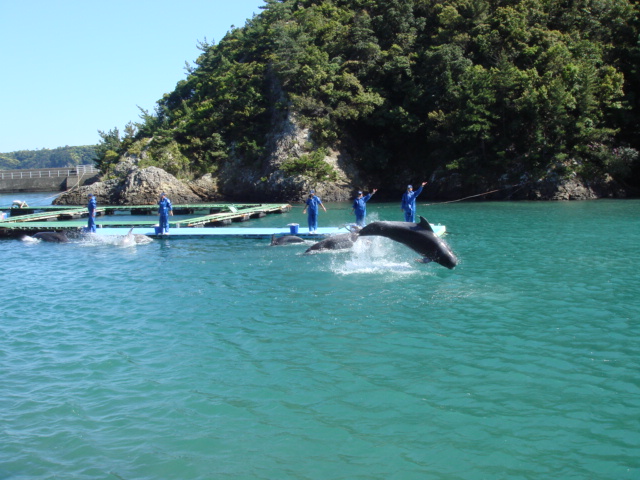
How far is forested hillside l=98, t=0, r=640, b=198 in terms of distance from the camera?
3960 centimetres

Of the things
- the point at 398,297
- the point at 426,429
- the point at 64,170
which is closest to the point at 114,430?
the point at 426,429

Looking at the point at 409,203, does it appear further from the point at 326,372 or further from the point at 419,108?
the point at 419,108

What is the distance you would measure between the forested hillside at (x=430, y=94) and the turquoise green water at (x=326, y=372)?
25620mm

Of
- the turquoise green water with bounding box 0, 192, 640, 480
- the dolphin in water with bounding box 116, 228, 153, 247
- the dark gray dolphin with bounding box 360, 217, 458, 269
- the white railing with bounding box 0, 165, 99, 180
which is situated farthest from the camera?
the white railing with bounding box 0, 165, 99, 180

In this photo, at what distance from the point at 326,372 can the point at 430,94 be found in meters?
39.4

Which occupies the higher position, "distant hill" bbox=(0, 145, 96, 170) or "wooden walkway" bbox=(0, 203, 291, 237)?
"distant hill" bbox=(0, 145, 96, 170)

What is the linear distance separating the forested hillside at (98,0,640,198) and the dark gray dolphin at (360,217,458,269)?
26990 mm

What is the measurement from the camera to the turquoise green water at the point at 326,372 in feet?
20.8

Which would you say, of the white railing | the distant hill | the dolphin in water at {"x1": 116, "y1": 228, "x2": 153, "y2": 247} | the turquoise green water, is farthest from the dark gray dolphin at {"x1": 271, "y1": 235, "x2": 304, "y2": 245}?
the distant hill

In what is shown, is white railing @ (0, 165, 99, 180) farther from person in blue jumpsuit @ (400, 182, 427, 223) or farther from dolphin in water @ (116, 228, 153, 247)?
person in blue jumpsuit @ (400, 182, 427, 223)

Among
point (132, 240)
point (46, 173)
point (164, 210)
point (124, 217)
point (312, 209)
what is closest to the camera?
point (312, 209)

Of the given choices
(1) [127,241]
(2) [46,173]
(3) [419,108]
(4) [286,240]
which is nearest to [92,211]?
(1) [127,241]

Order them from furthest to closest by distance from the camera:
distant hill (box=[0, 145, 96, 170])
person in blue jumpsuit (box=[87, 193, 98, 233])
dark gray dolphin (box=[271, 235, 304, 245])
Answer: distant hill (box=[0, 145, 96, 170]) < person in blue jumpsuit (box=[87, 193, 98, 233]) < dark gray dolphin (box=[271, 235, 304, 245])

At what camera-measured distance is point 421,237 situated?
49.3 ft
